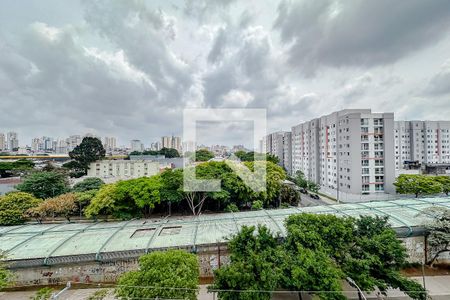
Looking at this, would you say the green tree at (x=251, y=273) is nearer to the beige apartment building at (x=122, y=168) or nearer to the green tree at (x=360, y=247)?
the green tree at (x=360, y=247)

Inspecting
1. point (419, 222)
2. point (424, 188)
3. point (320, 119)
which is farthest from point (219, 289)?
point (320, 119)

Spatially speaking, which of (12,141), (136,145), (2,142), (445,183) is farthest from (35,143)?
(445,183)

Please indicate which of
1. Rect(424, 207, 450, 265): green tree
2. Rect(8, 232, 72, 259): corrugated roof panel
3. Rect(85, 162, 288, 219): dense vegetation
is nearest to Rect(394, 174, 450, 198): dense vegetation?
Rect(424, 207, 450, 265): green tree

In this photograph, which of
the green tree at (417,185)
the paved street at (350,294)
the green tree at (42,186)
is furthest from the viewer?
the green tree at (417,185)

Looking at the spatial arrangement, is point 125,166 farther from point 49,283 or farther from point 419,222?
point 419,222

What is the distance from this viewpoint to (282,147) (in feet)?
132

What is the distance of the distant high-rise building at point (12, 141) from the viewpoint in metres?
66.8

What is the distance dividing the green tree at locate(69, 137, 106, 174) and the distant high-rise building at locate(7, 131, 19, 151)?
64.8 m

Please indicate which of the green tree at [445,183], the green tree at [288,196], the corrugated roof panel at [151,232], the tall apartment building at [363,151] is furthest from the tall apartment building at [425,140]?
the corrugated roof panel at [151,232]

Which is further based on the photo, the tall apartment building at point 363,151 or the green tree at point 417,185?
the tall apartment building at point 363,151

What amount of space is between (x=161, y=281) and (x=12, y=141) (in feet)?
313

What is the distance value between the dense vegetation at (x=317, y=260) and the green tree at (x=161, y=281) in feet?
2.52

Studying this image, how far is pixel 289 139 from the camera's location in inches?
1449

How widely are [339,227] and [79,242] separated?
956cm
